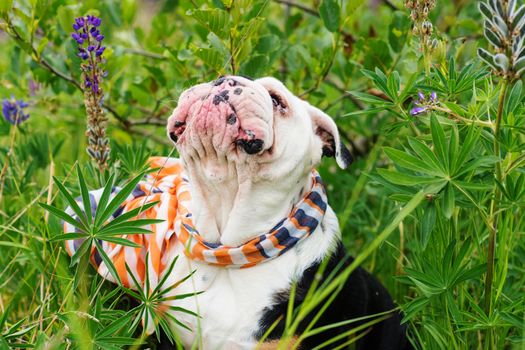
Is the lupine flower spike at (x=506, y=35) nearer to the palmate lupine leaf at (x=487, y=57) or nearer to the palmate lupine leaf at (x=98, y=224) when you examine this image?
the palmate lupine leaf at (x=487, y=57)

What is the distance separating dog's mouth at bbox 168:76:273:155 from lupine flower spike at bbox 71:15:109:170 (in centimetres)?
39

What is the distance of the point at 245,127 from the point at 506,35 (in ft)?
2.49

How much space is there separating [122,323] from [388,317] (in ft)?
3.03

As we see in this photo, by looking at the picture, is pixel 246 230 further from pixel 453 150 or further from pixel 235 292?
pixel 453 150

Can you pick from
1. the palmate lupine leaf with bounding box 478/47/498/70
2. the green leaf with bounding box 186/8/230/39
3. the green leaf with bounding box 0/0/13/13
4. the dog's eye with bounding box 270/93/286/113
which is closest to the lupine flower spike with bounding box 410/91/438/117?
the palmate lupine leaf with bounding box 478/47/498/70

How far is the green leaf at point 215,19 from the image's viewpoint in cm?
238

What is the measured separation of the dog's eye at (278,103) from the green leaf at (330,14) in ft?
2.45

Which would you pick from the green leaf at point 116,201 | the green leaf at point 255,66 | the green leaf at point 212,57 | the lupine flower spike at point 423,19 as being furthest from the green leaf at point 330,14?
the green leaf at point 116,201

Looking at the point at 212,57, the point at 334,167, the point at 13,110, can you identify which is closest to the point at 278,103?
the point at 212,57

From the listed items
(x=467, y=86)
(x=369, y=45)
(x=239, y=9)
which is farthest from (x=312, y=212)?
(x=369, y=45)

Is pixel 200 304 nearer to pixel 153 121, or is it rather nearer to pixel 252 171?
pixel 252 171

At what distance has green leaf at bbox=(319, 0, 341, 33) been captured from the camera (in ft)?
9.30

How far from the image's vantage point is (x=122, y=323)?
1.99 meters

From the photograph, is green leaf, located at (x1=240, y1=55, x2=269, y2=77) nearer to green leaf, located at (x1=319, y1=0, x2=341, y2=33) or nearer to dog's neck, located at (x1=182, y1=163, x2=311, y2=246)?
green leaf, located at (x1=319, y1=0, x2=341, y2=33)
